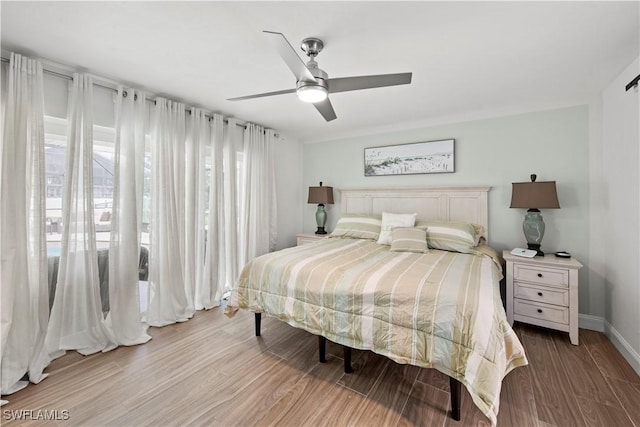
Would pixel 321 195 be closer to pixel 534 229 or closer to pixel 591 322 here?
pixel 534 229

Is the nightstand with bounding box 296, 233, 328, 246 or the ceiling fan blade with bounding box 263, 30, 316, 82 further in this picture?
the nightstand with bounding box 296, 233, 328, 246

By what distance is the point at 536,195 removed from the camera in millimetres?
2646

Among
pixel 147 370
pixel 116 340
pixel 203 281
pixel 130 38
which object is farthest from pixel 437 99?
pixel 116 340

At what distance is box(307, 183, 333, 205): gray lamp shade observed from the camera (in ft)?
13.5

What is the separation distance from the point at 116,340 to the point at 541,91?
4605 mm

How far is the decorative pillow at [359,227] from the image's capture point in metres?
3.49

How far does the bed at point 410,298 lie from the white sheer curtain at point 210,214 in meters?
0.95

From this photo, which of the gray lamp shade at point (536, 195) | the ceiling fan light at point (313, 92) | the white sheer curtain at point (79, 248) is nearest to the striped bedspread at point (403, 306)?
the gray lamp shade at point (536, 195)

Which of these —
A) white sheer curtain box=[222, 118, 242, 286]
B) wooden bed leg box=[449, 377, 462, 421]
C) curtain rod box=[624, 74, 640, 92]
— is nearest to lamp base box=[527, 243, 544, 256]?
curtain rod box=[624, 74, 640, 92]

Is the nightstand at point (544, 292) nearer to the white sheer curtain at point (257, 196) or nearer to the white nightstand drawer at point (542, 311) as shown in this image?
the white nightstand drawer at point (542, 311)

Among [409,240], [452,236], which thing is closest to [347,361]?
[409,240]

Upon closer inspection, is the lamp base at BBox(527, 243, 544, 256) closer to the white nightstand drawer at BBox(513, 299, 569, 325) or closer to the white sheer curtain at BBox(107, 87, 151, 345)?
the white nightstand drawer at BBox(513, 299, 569, 325)

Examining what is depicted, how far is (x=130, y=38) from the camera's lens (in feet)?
5.91

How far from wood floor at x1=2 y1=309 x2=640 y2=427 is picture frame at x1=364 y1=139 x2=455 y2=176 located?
7.18ft
